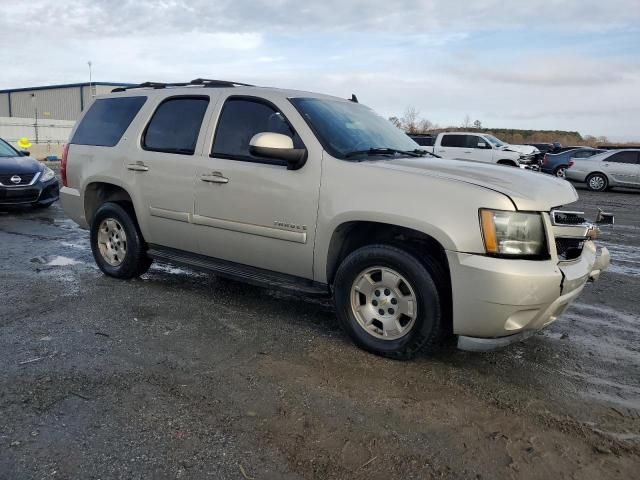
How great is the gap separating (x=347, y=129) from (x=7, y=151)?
363 inches

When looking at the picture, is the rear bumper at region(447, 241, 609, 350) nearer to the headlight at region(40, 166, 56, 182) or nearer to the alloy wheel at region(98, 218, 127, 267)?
the alloy wheel at region(98, 218, 127, 267)

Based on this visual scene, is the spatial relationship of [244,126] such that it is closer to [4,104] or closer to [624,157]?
[624,157]

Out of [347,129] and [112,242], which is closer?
[347,129]

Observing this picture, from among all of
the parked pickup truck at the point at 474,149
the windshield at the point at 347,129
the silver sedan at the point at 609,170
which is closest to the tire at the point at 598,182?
the silver sedan at the point at 609,170

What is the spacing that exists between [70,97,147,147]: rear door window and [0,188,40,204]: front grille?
4803 mm

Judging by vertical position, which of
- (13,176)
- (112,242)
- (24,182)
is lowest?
(112,242)

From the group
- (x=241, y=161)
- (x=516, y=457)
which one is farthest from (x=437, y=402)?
(x=241, y=161)

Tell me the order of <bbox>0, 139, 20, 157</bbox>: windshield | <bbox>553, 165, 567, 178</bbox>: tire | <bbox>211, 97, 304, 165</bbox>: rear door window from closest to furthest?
<bbox>211, 97, 304, 165</bbox>: rear door window
<bbox>0, 139, 20, 157</bbox>: windshield
<bbox>553, 165, 567, 178</bbox>: tire

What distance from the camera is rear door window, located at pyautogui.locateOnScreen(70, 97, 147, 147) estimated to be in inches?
221

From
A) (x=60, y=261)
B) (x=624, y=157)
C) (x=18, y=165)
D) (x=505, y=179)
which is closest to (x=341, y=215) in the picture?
(x=505, y=179)

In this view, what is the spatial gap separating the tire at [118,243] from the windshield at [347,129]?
88.2 inches

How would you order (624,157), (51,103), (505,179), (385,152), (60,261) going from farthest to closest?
(51,103), (624,157), (60,261), (385,152), (505,179)

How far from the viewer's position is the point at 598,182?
1958 centimetres

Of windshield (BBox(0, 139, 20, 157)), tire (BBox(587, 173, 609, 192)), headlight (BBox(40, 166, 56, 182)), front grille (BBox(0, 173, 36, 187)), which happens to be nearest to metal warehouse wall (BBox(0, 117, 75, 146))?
windshield (BBox(0, 139, 20, 157))
